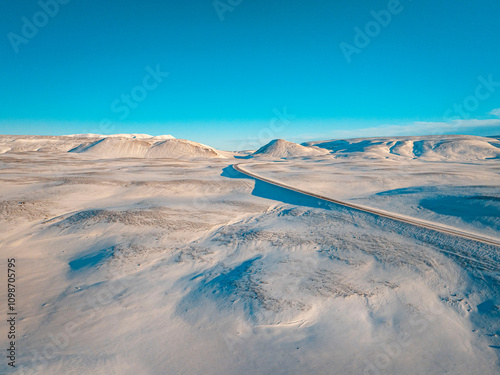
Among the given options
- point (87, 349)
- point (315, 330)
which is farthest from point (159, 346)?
point (315, 330)

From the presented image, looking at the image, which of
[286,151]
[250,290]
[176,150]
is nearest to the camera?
[250,290]

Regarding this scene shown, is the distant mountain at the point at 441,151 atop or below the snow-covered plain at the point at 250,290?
atop


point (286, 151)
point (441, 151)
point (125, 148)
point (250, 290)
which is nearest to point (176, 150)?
point (125, 148)

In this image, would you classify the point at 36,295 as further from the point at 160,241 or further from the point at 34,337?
the point at 160,241

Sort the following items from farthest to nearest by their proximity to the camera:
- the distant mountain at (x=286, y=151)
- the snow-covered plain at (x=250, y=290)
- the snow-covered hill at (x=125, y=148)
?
the distant mountain at (x=286, y=151), the snow-covered hill at (x=125, y=148), the snow-covered plain at (x=250, y=290)

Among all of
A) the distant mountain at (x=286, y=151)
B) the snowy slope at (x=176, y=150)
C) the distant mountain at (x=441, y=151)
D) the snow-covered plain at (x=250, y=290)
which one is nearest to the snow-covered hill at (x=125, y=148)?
the snowy slope at (x=176, y=150)

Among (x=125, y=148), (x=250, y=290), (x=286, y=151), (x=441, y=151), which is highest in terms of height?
(x=441, y=151)

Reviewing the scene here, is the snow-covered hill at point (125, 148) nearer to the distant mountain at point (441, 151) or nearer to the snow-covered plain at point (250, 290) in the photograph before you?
the distant mountain at point (441, 151)

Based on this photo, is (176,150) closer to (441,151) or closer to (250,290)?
(250,290)

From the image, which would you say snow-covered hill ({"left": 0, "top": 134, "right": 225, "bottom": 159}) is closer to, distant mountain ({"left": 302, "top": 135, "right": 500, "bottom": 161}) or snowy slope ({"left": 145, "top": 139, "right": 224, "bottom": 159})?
snowy slope ({"left": 145, "top": 139, "right": 224, "bottom": 159})
